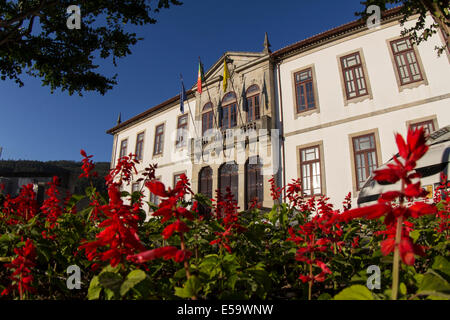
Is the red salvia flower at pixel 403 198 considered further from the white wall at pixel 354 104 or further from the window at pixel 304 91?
the window at pixel 304 91

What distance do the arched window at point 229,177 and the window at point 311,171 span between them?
391 centimetres

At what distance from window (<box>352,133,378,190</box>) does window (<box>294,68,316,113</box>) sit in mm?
2918

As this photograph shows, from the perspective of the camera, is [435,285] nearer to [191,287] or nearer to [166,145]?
[191,287]

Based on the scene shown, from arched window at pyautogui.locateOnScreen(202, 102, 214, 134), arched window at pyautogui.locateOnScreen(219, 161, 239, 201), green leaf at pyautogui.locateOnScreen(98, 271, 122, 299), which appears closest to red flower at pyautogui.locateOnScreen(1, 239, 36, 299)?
green leaf at pyautogui.locateOnScreen(98, 271, 122, 299)

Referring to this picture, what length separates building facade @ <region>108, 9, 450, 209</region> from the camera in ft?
33.9

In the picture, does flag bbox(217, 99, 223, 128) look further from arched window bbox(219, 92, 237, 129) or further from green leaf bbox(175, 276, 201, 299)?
green leaf bbox(175, 276, 201, 299)

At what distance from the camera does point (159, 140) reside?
2016cm

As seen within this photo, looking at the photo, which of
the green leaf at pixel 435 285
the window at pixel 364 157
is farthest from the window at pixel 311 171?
the green leaf at pixel 435 285

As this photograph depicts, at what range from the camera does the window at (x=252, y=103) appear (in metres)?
14.5

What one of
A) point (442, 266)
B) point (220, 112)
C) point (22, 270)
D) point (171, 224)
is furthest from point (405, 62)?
point (22, 270)

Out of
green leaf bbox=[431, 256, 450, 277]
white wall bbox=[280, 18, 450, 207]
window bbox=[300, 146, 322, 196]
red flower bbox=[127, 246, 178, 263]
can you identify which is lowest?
green leaf bbox=[431, 256, 450, 277]

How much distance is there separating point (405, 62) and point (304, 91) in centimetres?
432
